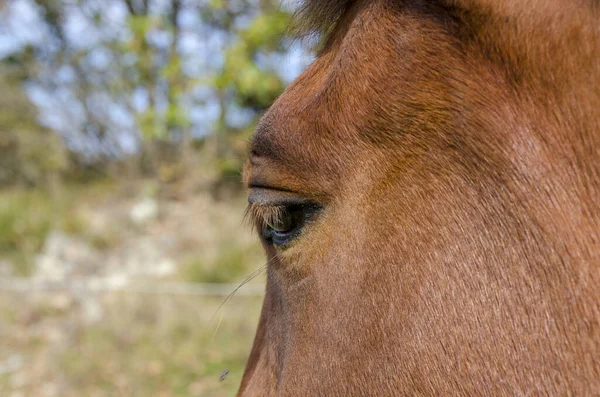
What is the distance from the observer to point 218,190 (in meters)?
9.19

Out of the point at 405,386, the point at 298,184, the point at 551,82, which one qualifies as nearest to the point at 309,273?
the point at 298,184

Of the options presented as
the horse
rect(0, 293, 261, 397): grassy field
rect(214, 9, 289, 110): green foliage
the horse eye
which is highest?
rect(214, 9, 289, 110): green foliage

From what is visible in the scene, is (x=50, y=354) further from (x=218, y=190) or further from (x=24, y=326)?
(x=218, y=190)

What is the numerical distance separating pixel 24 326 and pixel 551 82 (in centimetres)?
689

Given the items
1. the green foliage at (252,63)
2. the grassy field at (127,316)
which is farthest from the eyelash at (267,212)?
the green foliage at (252,63)

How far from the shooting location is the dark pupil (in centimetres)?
123

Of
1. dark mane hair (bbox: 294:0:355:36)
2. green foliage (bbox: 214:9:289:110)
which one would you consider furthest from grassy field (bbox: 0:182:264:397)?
dark mane hair (bbox: 294:0:355:36)

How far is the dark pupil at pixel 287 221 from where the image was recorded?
1229 millimetres

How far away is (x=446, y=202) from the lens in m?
1.06

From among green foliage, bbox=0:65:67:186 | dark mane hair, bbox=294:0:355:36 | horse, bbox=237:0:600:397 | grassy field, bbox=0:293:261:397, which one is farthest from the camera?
green foliage, bbox=0:65:67:186

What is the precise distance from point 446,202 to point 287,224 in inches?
14.2

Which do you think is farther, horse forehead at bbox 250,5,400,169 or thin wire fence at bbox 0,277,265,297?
thin wire fence at bbox 0,277,265,297

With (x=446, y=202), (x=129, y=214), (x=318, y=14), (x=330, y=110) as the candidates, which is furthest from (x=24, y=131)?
(x=446, y=202)

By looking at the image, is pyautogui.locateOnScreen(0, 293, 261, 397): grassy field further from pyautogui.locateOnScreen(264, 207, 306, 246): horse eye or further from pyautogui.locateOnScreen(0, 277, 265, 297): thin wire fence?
pyautogui.locateOnScreen(264, 207, 306, 246): horse eye
